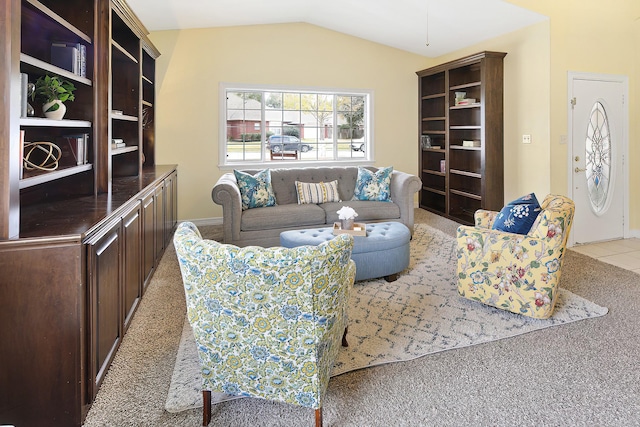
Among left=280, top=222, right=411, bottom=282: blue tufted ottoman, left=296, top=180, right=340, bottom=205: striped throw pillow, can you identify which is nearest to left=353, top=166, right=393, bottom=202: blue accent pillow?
left=296, top=180, right=340, bottom=205: striped throw pillow

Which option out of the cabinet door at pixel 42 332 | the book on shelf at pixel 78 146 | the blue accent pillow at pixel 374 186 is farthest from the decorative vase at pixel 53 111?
the blue accent pillow at pixel 374 186

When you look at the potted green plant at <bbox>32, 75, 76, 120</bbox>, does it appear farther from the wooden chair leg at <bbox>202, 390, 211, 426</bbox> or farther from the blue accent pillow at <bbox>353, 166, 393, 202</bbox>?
the blue accent pillow at <bbox>353, 166, 393, 202</bbox>

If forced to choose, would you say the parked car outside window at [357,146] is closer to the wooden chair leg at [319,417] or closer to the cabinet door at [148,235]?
the cabinet door at [148,235]

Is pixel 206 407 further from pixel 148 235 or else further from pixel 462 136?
pixel 462 136

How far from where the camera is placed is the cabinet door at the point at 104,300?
184 cm

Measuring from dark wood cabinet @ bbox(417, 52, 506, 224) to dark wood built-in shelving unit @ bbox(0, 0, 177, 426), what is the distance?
13.6ft

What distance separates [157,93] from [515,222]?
Result: 4.78m

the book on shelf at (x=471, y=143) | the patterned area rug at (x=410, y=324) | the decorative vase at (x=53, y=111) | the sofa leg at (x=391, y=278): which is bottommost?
the patterned area rug at (x=410, y=324)

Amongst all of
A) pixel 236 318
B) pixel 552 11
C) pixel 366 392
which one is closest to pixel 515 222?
pixel 366 392

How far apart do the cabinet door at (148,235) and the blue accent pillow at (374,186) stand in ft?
8.06

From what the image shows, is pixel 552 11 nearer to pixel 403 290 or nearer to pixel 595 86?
pixel 595 86

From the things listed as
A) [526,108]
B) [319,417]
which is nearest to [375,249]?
[319,417]

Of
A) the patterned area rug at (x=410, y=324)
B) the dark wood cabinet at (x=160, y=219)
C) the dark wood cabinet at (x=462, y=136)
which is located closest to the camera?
the patterned area rug at (x=410, y=324)

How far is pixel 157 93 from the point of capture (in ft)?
18.5
